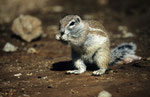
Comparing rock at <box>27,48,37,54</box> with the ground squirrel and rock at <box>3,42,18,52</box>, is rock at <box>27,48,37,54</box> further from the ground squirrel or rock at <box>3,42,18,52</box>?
the ground squirrel

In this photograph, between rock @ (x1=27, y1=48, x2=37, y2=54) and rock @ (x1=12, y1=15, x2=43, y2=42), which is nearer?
rock @ (x1=27, y1=48, x2=37, y2=54)

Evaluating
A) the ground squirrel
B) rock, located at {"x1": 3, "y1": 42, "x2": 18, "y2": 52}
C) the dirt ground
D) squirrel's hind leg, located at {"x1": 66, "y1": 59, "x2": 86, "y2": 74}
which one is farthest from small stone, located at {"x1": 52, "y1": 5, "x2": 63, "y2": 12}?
squirrel's hind leg, located at {"x1": 66, "y1": 59, "x2": 86, "y2": 74}

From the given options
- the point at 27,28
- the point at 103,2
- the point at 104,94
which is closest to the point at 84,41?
the point at 104,94

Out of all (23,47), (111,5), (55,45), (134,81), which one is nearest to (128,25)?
(111,5)

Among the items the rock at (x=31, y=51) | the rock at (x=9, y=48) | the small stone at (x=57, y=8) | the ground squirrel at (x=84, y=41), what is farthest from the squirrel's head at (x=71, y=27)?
the small stone at (x=57, y=8)

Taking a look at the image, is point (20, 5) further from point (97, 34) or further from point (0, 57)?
point (97, 34)

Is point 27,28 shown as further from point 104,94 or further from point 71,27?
point 104,94

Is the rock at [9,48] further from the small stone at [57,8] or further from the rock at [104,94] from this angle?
the small stone at [57,8]
